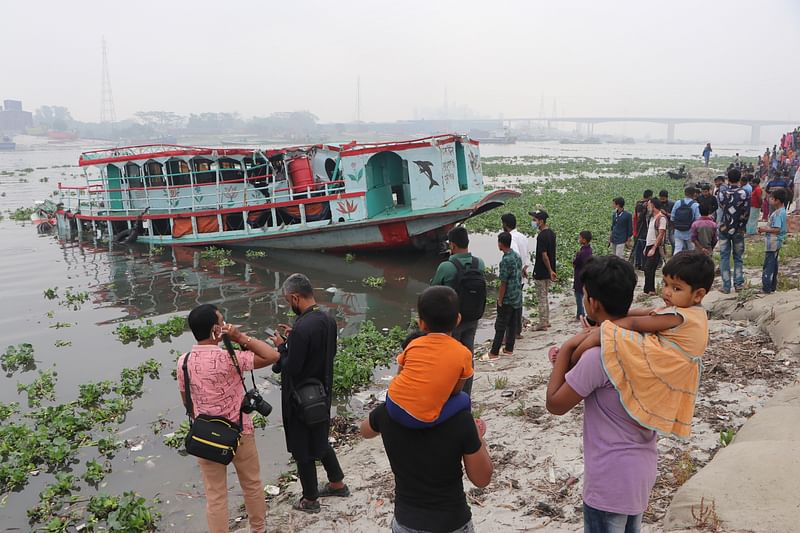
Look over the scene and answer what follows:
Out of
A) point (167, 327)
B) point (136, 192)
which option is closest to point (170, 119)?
point (136, 192)

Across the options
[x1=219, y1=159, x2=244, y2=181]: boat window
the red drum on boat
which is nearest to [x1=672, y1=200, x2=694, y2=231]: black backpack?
the red drum on boat

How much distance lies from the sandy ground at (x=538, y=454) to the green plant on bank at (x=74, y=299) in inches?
353

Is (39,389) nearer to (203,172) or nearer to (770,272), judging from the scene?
(770,272)

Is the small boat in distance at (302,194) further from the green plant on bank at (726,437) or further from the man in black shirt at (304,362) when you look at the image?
the man in black shirt at (304,362)

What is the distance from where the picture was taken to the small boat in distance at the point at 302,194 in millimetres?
15211

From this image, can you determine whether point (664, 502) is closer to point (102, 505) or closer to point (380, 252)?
point (102, 505)

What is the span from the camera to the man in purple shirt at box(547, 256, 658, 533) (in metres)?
2.38

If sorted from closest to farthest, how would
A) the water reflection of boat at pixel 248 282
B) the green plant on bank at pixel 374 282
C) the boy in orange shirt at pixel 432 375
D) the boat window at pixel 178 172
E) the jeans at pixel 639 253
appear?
the boy in orange shirt at pixel 432 375 → the jeans at pixel 639 253 → the water reflection of boat at pixel 248 282 → the green plant on bank at pixel 374 282 → the boat window at pixel 178 172

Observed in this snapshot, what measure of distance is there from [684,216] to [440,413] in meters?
8.04

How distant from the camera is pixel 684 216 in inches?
358

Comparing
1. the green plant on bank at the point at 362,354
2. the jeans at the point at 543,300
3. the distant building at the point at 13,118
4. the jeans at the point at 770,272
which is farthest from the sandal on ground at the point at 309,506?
the distant building at the point at 13,118

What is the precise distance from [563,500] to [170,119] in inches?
7930

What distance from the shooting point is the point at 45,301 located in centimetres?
1296

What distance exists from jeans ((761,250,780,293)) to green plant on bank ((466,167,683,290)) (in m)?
4.55
